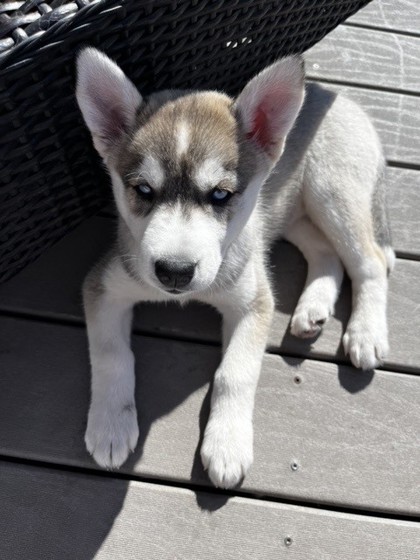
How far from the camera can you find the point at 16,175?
213 cm

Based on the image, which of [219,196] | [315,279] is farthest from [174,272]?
[315,279]

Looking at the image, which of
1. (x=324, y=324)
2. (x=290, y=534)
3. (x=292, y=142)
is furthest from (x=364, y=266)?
(x=290, y=534)

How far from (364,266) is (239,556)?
128cm

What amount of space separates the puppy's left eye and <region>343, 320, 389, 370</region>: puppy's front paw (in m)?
0.89

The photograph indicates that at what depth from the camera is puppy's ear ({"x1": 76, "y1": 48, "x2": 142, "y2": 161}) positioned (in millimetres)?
1873

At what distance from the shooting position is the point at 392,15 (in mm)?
3842

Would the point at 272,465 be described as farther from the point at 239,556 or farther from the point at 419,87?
the point at 419,87

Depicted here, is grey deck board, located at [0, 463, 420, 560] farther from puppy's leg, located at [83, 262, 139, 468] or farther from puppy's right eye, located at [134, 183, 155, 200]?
puppy's right eye, located at [134, 183, 155, 200]

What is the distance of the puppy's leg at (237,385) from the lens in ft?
7.43

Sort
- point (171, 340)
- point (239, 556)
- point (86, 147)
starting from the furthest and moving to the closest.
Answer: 1. point (171, 340)
2. point (86, 147)
3. point (239, 556)

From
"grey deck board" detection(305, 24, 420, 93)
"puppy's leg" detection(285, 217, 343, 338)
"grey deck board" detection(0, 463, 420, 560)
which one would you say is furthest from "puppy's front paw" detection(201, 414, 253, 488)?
"grey deck board" detection(305, 24, 420, 93)

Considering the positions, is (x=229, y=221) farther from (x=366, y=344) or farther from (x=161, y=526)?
(x=161, y=526)

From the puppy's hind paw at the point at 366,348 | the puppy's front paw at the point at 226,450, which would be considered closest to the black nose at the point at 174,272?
the puppy's front paw at the point at 226,450

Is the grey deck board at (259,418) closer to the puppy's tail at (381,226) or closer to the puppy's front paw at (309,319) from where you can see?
the puppy's front paw at (309,319)
